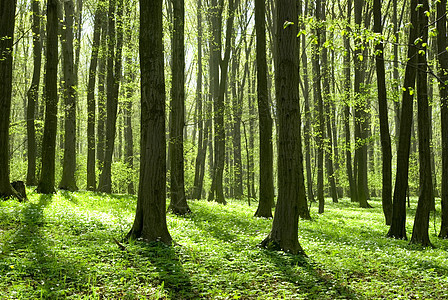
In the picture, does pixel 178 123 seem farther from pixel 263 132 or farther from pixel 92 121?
pixel 92 121

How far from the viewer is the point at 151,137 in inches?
299

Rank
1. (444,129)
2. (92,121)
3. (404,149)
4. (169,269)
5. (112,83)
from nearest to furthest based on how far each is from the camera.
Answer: (169,269) < (404,149) < (444,129) < (112,83) < (92,121)

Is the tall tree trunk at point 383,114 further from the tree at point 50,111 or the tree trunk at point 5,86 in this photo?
the tree trunk at point 5,86

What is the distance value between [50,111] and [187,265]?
8.91m

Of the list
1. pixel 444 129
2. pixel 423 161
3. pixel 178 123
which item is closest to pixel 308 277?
pixel 423 161

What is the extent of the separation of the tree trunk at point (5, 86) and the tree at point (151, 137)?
468 cm

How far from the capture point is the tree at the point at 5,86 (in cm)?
984

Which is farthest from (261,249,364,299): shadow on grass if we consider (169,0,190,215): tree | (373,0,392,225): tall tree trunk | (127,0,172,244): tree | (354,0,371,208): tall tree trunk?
(354,0,371,208): tall tree trunk

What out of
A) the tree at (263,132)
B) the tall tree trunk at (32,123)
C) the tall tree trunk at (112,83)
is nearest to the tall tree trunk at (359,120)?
the tree at (263,132)

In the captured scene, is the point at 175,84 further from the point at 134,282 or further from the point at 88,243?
the point at 134,282

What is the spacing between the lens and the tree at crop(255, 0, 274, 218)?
12.9 meters

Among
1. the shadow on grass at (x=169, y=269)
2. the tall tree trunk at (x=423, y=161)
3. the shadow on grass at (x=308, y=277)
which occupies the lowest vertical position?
the shadow on grass at (x=308, y=277)

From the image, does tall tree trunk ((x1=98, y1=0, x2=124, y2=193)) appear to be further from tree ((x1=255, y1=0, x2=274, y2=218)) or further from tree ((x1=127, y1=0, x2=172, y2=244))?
tree ((x1=127, y1=0, x2=172, y2=244))

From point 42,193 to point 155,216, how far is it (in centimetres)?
668
